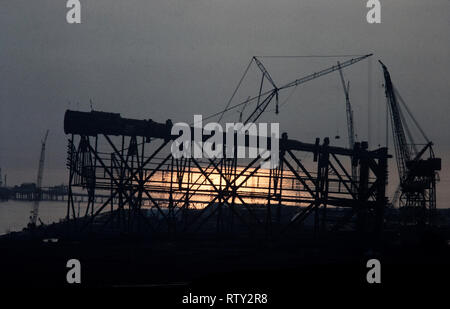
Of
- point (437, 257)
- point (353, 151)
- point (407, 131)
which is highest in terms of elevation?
point (407, 131)

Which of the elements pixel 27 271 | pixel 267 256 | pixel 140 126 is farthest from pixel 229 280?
pixel 140 126

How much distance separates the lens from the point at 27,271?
2297 centimetres

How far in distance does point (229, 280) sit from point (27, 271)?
1109 cm

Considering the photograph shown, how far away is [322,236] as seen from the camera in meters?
39.1

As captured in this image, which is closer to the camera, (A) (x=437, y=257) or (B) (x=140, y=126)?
(A) (x=437, y=257)

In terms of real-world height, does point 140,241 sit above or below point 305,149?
below

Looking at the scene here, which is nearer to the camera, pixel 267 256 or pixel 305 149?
pixel 267 256

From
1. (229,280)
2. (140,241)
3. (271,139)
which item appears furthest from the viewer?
(271,139)

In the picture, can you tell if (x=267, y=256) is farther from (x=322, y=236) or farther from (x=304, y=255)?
(x=322, y=236)
